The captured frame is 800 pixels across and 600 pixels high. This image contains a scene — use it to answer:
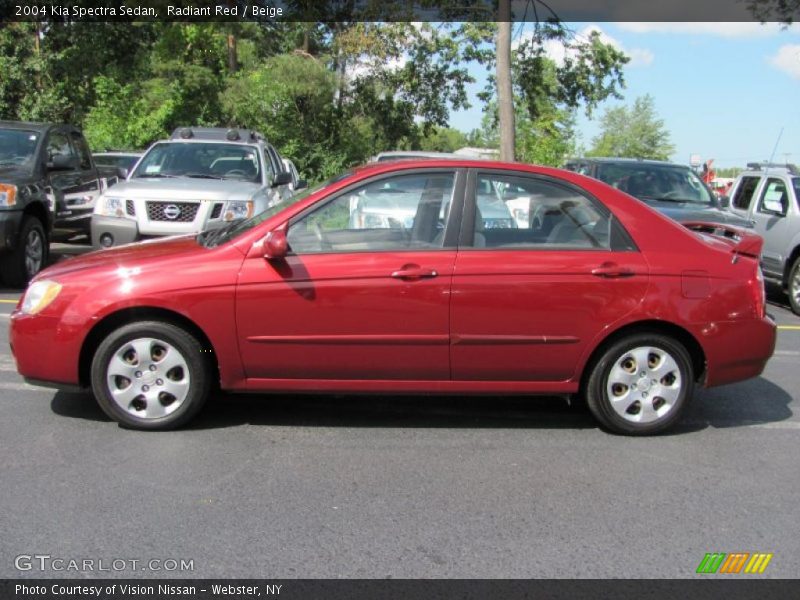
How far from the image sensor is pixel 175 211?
29.0ft

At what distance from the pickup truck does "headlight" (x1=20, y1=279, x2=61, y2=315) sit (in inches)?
171

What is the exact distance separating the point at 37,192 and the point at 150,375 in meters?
5.54

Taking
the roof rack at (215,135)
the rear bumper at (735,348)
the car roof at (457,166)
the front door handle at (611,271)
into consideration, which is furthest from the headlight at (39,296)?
the roof rack at (215,135)

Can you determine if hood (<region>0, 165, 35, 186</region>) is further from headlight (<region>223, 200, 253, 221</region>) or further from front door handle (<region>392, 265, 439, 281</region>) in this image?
front door handle (<region>392, 265, 439, 281</region>)

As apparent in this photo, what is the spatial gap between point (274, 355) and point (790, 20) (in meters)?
19.0

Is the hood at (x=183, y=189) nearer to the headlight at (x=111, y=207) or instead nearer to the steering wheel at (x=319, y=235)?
the headlight at (x=111, y=207)

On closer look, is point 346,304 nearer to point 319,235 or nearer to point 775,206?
point 319,235

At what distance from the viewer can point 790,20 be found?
19109 millimetres

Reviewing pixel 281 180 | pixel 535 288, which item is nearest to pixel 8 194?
pixel 281 180

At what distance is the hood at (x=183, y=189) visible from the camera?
8.87 meters

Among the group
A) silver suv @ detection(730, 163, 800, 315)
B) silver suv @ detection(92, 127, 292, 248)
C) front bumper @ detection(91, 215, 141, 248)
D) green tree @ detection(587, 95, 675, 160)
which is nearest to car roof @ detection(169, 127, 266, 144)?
silver suv @ detection(92, 127, 292, 248)

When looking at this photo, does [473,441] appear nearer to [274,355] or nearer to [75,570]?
[274,355]

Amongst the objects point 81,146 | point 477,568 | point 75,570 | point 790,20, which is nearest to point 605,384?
point 477,568

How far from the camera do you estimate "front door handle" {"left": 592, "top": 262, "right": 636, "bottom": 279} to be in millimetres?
4703
